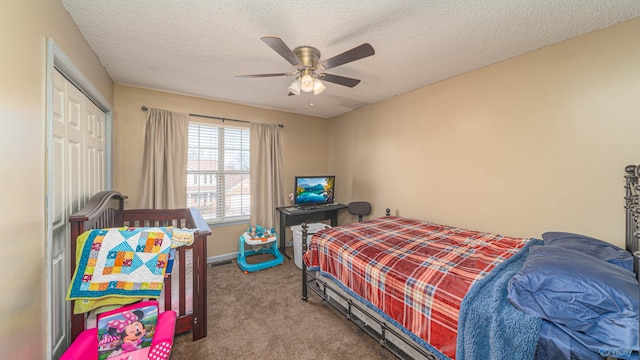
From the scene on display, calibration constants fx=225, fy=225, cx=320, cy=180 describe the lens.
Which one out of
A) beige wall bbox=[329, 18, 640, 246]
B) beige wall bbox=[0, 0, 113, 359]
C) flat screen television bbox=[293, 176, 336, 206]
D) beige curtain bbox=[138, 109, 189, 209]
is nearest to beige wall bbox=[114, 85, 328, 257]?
beige curtain bbox=[138, 109, 189, 209]

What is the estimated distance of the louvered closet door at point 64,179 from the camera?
150cm

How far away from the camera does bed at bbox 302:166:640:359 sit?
95 centimetres

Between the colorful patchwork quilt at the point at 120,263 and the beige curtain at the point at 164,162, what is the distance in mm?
1651

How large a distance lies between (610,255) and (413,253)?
1129 mm

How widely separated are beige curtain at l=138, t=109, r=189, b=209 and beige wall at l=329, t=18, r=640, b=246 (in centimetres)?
314

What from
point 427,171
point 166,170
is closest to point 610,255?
point 427,171

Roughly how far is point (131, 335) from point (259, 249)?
2260mm

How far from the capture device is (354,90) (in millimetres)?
3178

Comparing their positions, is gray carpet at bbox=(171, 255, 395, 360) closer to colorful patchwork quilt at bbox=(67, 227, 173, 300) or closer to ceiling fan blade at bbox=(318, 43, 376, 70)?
colorful patchwork quilt at bbox=(67, 227, 173, 300)

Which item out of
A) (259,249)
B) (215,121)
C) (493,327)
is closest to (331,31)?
(493,327)

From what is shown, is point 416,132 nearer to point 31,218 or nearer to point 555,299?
point 555,299

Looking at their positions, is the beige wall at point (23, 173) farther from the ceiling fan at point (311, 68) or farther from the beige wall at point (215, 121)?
the beige wall at point (215, 121)

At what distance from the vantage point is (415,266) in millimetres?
1619

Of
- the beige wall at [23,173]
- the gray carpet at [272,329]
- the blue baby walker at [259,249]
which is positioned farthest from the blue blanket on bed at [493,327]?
the blue baby walker at [259,249]
